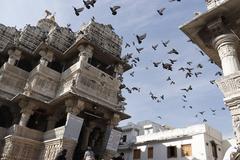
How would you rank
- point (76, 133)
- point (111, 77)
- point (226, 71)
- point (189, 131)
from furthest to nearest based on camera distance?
point (189, 131)
point (111, 77)
point (76, 133)
point (226, 71)

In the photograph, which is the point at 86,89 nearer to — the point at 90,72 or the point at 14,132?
the point at 90,72

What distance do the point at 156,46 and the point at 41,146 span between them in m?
11.1

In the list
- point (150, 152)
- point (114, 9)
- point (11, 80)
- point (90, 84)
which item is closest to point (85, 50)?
point (90, 84)

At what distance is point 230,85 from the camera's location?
21.8ft

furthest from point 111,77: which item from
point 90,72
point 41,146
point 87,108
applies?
point 41,146

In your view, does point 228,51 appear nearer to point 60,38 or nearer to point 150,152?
point 60,38

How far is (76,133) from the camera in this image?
16406 mm

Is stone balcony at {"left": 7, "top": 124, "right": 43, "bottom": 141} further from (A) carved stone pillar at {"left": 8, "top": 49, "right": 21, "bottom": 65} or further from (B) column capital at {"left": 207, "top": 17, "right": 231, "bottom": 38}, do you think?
(B) column capital at {"left": 207, "top": 17, "right": 231, "bottom": 38}

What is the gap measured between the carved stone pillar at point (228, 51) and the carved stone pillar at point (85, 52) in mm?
13437

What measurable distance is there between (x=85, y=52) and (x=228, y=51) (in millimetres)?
14239

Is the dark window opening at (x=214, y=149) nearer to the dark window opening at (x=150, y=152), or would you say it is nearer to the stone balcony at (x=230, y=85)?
the dark window opening at (x=150, y=152)

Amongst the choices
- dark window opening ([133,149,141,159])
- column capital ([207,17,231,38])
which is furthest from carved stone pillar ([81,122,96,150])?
column capital ([207,17,231,38])

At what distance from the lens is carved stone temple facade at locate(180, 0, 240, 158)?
651 cm

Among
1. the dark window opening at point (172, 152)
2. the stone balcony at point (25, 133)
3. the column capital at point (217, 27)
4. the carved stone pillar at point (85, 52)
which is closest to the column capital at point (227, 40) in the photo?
the column capital at point (217, 27)
